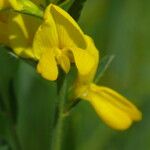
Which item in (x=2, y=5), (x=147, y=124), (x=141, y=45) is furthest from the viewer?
(x=141, y=45)

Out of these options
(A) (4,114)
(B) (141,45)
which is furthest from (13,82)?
(B) (141,45)

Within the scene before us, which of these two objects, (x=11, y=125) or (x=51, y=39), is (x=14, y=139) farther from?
(x=51, y=39)

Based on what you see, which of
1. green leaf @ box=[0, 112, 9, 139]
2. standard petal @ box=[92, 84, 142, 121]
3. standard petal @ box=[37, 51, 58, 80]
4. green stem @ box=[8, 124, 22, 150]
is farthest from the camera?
green leaf @ box=[0, 112, 9, 139]

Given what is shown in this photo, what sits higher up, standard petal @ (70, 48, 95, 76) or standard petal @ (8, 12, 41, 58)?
standard petal @ (70, 48, 95, 76)

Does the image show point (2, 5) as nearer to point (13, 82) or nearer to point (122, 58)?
point (13, 82)

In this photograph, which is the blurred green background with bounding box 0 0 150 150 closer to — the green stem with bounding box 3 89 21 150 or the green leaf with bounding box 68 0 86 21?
the green stem with bounding box 3 89 21 150

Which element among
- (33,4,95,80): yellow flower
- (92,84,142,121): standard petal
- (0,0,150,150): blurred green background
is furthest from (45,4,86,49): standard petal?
(0,0,150,150): blurred green background

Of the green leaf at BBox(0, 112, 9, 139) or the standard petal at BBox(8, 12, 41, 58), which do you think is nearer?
the standard petal at BBox(8, 12, 41, 58)
